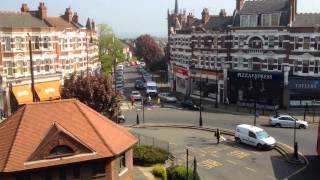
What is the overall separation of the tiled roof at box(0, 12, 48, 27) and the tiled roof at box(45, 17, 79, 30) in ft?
5.57

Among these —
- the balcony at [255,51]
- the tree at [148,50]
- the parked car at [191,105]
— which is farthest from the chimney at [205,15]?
the tree at [148,50]

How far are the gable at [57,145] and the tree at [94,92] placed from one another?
1573 centimetres

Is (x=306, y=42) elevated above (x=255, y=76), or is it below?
above

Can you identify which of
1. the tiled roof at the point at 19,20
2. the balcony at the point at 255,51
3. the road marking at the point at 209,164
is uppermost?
the tiled roof at the point at 19,20

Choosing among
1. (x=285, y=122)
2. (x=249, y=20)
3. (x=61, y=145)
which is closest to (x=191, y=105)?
(x=249, y=20)

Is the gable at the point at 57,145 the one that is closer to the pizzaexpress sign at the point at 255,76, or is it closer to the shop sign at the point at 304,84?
the shop sign at the point at 304,84

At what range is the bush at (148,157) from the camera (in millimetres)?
Result: 31547

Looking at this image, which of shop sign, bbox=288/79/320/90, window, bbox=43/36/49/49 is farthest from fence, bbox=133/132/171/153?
window, bbox=43/36/49/49

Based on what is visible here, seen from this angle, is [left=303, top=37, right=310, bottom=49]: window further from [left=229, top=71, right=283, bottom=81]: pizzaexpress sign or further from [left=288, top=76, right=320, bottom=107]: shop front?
[left=229, top=71, right=283, bottom=81]: pizzaexpress sign

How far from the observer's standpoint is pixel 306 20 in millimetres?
53094

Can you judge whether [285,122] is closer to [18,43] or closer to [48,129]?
[48,129]

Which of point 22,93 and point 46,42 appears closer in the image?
point 22,93

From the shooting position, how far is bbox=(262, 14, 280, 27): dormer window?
179ft

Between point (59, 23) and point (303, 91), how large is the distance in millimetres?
35584
